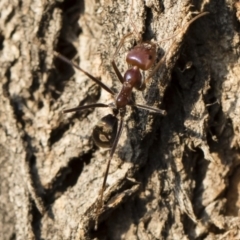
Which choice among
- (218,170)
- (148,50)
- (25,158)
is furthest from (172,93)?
(25,158)

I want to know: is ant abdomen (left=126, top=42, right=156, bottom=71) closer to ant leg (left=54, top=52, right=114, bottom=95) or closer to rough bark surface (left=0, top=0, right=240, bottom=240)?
rough bark surface (left=0, top=0, right=240, bottom=240)

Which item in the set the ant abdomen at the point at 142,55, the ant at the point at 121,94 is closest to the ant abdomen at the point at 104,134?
the ant at the point at 121,94

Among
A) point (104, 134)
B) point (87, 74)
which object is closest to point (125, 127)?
point (104, 134)

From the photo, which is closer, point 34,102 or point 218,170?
point 218,170

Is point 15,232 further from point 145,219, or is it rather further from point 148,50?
point 148,50

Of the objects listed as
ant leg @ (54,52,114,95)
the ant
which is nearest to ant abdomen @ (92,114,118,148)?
the ant

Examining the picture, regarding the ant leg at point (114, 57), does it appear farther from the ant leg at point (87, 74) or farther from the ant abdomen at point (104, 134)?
the ant abdomen at point (104, 134)
